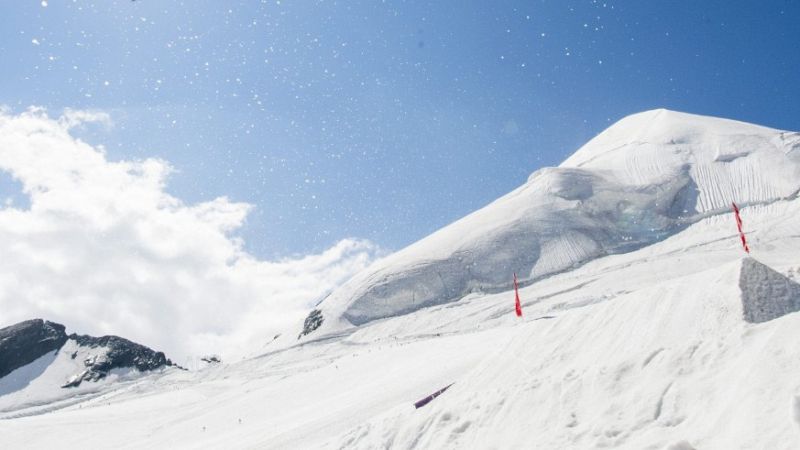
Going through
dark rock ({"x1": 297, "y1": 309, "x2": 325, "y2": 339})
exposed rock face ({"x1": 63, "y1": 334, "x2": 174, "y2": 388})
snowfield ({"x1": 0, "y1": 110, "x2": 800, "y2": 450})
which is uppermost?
exposed rock face ({"x1": 63, "y1": 334, "x2": 174, "y2": 388})

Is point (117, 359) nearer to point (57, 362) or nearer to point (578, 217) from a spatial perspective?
point (57, 362)

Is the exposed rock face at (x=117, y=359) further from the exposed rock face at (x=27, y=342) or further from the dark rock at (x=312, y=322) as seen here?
the dark rock at (x=312, y=322)

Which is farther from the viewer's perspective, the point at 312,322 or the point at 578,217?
the point at 578,217

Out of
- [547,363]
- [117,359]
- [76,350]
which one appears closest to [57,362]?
[76,350]

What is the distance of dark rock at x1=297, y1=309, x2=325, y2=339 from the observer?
2840 inches

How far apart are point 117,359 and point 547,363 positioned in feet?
278

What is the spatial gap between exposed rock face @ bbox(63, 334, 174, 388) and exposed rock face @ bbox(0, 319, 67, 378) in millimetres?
6765

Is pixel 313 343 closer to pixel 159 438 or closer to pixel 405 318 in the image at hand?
pixel 405 318

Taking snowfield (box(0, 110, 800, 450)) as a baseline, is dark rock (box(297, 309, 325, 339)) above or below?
above

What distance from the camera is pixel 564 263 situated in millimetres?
73812

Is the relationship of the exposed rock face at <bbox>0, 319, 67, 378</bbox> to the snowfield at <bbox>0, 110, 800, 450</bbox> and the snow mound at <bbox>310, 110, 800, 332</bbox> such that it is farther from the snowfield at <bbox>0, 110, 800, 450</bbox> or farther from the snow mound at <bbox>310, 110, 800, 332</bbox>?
the snow mound at <bbox>310, 110, 800, 332</bbox>

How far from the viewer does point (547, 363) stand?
10352 millimetres

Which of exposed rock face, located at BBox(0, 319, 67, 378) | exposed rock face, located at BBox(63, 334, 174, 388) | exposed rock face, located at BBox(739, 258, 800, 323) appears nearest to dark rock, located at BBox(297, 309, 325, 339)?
exposed rock face, located at BBox(63, 334, 174, 388)

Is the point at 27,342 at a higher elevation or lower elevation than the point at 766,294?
higher
